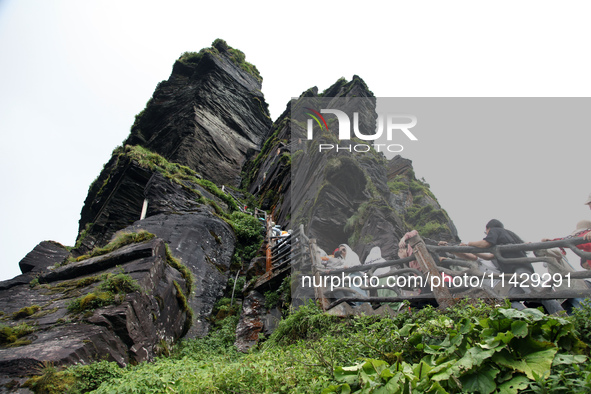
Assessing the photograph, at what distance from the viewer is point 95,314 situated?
6.32 m

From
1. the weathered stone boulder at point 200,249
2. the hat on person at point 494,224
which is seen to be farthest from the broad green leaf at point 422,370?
the weathered stone boulder at point 200,249

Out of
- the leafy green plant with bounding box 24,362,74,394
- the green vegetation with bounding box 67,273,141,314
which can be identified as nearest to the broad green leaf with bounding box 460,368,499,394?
the leafy green plant with bounding box 24,362,74,394

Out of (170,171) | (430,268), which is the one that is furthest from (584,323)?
(170,171)

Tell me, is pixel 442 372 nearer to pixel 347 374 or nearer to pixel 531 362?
pixel 531 362

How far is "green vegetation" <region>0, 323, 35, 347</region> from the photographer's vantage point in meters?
5.57

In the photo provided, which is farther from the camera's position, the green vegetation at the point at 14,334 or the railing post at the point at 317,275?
the railing post at the point at 317,275

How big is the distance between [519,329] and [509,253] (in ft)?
14.0

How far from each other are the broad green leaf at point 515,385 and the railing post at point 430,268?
11.1 feet

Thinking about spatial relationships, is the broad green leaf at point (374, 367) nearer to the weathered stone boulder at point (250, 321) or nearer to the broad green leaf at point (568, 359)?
the broad green leaf at point (568, 359)

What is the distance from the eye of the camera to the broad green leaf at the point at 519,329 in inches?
79.6

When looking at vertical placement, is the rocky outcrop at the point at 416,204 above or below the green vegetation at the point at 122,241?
above

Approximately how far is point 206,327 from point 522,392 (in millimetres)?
9997

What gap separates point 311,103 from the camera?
26922mm

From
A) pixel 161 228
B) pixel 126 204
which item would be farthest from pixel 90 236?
pixel 161 228
